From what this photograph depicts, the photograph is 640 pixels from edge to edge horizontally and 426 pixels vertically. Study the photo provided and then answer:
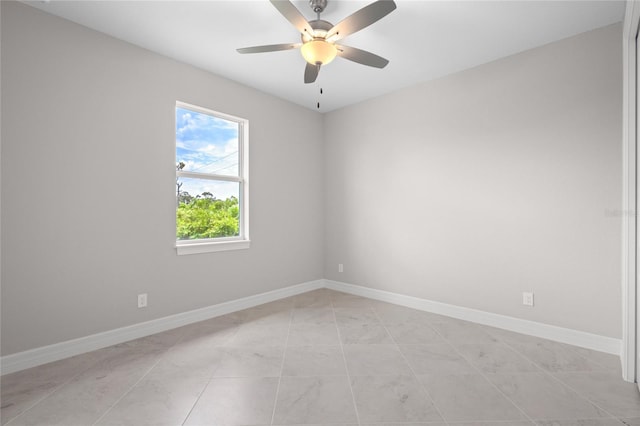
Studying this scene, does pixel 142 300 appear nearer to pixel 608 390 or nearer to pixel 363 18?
pixel 363 18

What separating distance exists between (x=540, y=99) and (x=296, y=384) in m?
3.18

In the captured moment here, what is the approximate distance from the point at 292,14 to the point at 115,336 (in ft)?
9.52

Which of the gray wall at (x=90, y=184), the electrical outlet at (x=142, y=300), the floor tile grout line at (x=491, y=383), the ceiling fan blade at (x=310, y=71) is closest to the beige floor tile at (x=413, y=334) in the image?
the floor tile grout line at (x=491, y=383)

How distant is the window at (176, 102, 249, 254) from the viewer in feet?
10.3

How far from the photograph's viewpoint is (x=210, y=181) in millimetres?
3393

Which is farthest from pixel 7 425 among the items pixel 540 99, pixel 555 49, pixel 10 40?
pixel 555 49

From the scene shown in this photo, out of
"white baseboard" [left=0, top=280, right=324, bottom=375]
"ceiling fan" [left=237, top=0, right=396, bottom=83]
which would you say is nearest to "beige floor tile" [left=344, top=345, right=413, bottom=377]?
"white baseboard" [left=0, top=280, right=324, bottom=375]

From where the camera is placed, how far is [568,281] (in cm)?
259

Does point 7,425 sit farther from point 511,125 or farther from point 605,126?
point 605,126

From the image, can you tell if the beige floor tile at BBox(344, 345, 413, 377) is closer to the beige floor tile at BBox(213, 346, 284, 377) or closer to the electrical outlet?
the beige floor tile at BBox(213, 346, 284, 377)

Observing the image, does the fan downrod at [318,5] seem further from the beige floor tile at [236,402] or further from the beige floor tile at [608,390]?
the beige floor tile at [608,390]

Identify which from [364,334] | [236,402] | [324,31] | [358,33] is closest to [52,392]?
[236,402]

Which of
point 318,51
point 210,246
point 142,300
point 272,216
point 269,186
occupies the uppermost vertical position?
point 318,51

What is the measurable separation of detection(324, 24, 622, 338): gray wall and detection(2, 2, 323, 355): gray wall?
74.1 inches
